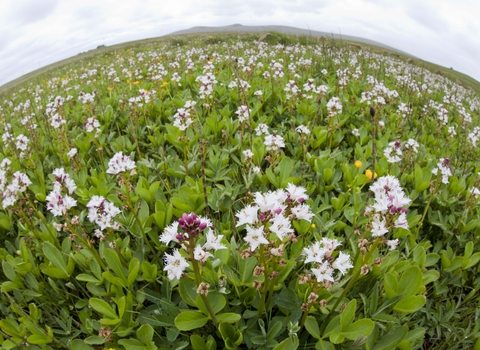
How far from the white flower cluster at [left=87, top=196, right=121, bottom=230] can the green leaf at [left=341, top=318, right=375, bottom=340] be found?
5.88 ft

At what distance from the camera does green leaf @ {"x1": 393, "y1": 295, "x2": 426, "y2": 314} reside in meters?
2.00

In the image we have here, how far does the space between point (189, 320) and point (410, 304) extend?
4.75 feet

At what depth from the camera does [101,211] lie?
2453mm

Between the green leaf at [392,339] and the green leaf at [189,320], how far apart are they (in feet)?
3.69

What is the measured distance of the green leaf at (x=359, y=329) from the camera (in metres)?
1.83

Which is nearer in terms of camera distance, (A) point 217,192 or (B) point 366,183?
(A) point 217,192

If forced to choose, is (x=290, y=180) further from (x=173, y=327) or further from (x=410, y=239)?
(x=173, y=327)

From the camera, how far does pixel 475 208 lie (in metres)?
3.59

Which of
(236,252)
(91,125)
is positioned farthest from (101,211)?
(91,125)

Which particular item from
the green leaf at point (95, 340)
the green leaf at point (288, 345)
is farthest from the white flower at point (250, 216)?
the green leaf at point (95, 340)

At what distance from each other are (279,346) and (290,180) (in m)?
1.71

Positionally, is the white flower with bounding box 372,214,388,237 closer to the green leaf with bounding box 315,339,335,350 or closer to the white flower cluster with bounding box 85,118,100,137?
the green leaf with bounding box 315,339,335,350

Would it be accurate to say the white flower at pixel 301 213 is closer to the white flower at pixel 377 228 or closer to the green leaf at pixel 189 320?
the white flower at pixel 377 228

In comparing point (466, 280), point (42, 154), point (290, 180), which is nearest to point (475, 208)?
point (466, 280)
